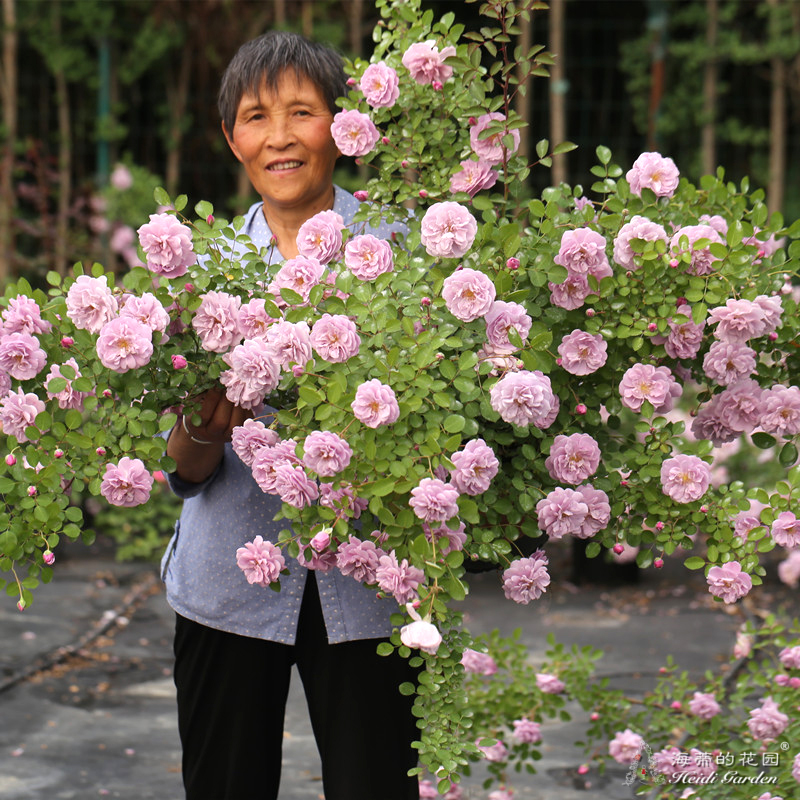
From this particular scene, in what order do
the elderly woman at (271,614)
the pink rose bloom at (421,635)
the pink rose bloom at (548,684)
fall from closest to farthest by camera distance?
the pink rose bloom at (421,635)
the elderly woman at (271,614)
the pink rose bloom at (548,684)

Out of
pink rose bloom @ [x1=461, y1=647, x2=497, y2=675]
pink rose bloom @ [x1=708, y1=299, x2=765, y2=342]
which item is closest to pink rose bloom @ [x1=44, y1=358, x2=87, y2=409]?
pink rose bloom @ [x1=708, y1=299, x2=765, y2=342]

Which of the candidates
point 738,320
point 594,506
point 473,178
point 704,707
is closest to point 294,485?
point 594,506

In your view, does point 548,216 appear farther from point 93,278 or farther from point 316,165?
point 93,278

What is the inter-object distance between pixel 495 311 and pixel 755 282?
47 cm

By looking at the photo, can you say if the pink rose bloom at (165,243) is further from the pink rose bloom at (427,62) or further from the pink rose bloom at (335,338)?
the pink rose bloom at (427,62)

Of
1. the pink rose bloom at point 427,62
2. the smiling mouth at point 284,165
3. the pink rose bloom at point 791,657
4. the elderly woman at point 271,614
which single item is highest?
the pink rose bloom at point 427,62

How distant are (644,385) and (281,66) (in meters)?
0.86

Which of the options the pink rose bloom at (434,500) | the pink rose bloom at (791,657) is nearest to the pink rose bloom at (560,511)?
the pink rose bloom at (434,500)

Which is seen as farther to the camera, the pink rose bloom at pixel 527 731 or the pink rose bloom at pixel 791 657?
the pink rose bloom at pixel 527 731

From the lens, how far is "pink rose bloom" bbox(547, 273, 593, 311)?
1.86 metres

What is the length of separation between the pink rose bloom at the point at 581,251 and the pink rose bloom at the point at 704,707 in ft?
4.54

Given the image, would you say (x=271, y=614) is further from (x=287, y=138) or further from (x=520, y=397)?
(x=287, y=138)

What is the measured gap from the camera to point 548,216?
1.87 metres

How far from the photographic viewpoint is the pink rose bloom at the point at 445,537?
65.5 inches
